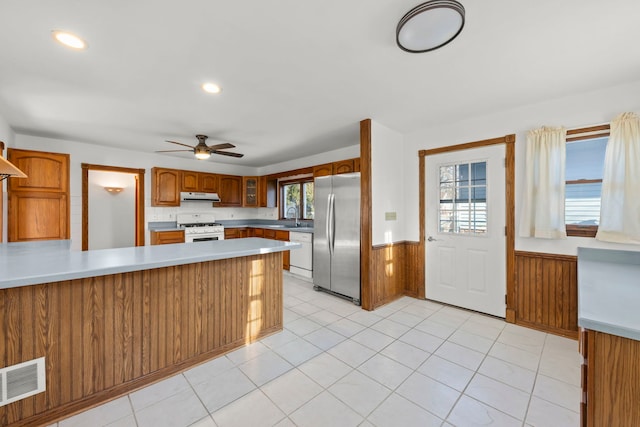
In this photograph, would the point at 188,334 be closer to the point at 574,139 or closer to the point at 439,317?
the point at 439,317

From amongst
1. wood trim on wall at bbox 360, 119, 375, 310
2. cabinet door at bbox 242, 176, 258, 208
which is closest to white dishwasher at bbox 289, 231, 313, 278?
wood trim on wall at bbox 360, 119, 375, 310

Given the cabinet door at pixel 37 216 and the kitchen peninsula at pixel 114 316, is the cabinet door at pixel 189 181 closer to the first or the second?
the cabinet door at pixel 37 216

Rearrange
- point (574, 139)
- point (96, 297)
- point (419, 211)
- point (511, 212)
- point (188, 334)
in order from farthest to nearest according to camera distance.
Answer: point (419, 211) → point (511, 212) → point (574, 139) → point (188, 334) → point (96, 297)

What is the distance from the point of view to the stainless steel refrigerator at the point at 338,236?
3514 mm

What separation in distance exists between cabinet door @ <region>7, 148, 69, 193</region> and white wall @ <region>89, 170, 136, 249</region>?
8.67 ft

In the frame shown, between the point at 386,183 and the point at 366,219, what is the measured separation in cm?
65

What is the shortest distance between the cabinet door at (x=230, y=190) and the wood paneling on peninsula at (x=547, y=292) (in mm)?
5492

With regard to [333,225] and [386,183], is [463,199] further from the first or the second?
[333,225]

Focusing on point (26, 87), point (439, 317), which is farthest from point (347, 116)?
point (26, 87)

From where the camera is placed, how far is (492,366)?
209cm

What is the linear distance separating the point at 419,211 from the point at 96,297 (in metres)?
3.59

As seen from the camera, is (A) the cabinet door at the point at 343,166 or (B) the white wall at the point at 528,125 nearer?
(B) the white wall at the point at 528,125

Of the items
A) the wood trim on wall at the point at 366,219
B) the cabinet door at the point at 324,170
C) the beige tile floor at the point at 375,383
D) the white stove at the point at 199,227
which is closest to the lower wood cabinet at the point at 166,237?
the white stove at the point at 199,227

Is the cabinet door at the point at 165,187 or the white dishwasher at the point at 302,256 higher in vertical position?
the cabinet door at the point at 165,187
